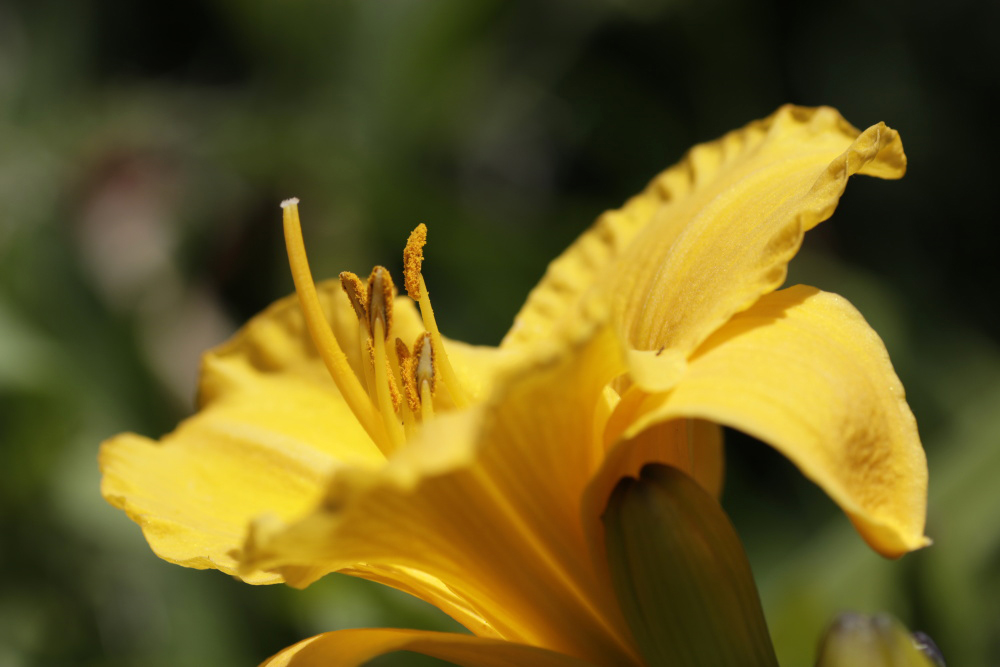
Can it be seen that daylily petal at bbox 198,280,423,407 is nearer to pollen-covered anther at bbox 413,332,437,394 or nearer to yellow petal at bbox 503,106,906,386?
yellow petal at bbox 503,106,906,386

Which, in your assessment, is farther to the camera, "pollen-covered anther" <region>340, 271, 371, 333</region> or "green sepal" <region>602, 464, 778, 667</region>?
"pollen-covered anther" <region>340, 271, 371, 333</region>

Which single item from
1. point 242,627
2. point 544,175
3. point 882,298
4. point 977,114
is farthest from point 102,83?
point 977,114

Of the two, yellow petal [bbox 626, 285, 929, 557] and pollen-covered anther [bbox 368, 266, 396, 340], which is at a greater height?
pollen-covered anther [bbox 368, 266, 396, 340]

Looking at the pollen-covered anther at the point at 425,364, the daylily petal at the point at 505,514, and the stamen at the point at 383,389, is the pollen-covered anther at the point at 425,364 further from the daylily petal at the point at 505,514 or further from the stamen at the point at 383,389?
the daylily petal at the point at 505,514

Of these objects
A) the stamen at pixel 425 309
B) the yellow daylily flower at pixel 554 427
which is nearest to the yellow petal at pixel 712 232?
the yellow daylily flower at pixel 554 427

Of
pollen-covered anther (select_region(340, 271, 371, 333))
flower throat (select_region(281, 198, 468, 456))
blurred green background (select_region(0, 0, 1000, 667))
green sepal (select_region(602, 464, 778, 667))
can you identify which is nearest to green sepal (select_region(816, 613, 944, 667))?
green sepal (select_region(602, 464, 778, 667))

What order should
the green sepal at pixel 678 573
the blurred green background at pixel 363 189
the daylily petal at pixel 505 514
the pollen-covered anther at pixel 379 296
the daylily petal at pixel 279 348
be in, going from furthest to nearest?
1. the blurred green background at pixel 363 189
2. the daylily petal at pixel 279 348
3. the pollen-covered anther at pixel 379 296
4. the green sepal at pixel 678 573
5. the daylily petal at pixel 505 514

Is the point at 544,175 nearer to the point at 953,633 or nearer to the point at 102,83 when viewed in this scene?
the point at 102,83
